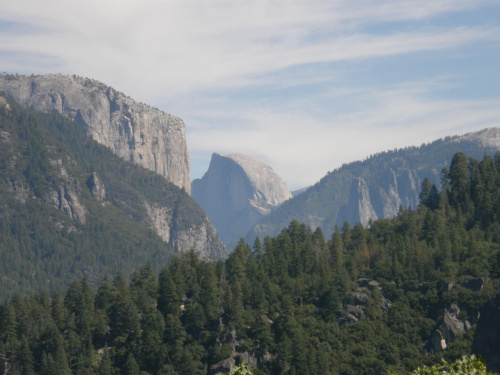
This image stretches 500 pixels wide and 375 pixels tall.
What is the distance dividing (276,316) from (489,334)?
4866 cm

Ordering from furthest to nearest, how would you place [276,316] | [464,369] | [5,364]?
[276,316] → [5,364] → [464,369]

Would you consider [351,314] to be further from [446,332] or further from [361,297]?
[446,332]

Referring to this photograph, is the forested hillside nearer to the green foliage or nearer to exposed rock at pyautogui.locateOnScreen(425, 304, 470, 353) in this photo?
exposed rock at pyautogui.locateOnScreen(425, 304, 470, 353)

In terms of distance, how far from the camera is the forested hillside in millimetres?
157625

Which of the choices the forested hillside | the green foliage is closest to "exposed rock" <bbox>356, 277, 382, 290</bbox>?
the forested hillside

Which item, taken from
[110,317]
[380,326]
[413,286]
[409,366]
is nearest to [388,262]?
[413,286]

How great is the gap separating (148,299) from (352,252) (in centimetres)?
5807

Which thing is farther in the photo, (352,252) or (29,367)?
(352,252)

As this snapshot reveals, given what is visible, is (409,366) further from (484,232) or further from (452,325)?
(484,232)

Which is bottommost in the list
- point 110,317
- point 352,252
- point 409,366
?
point 409,366

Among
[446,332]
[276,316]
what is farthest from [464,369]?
[276,316]

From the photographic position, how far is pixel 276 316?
171500 millimetres

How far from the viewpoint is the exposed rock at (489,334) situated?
140m

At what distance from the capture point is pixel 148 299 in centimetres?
17650
